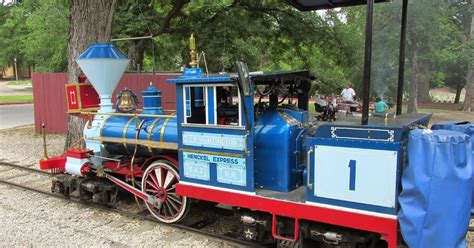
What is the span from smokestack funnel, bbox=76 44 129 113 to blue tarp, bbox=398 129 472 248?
5.60 meters

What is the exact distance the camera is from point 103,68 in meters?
7.46

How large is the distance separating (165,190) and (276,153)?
7.13 ft

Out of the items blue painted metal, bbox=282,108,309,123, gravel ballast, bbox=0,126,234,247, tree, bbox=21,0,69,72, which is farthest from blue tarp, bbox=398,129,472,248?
tree, bbox=21,0,69,72

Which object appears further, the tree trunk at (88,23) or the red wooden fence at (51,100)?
the red wooden fence at (51,100)

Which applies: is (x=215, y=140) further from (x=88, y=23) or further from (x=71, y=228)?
(x=88, y=23)

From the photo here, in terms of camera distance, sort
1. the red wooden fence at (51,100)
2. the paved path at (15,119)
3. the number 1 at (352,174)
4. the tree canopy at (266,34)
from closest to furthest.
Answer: the number 1 at (352,174), the tree canopy at (266,34), the red wooden fence at (51,100), the paved path at (15,119)

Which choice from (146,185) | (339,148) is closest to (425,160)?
(339,148)

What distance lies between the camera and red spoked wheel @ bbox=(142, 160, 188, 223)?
6.27m

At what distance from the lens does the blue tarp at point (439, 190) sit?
3768 millimetres

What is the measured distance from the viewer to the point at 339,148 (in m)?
4.35

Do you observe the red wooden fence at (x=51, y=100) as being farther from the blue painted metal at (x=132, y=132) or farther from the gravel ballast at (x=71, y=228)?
the blue painted metal at (x=132, y=132)

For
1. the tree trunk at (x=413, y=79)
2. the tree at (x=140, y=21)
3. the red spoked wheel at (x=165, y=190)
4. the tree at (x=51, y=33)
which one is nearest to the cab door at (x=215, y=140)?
the red spoked wheel at (x=165, y=190)

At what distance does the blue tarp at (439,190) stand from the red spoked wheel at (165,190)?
3.40 m

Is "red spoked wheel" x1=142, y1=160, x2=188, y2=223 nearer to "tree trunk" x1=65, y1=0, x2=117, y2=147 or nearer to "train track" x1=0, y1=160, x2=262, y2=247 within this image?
"train track" x1=0, y1=160, x2=262, y2=247
